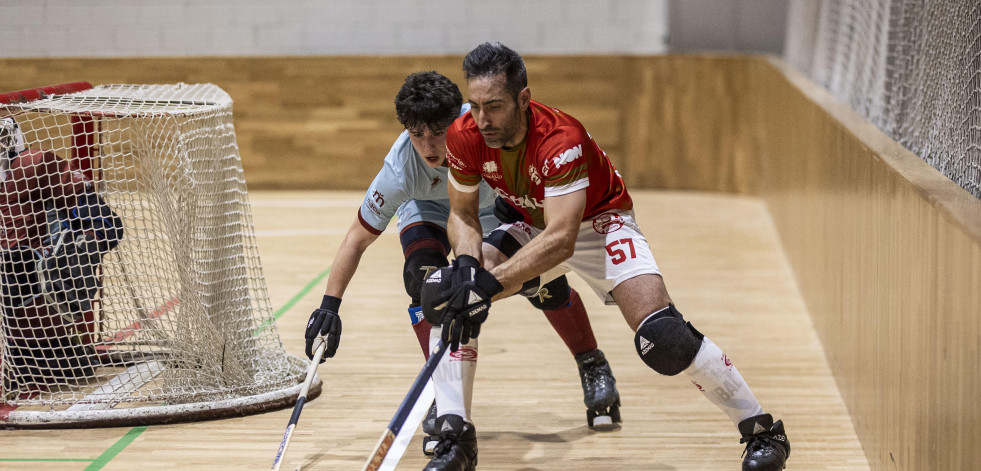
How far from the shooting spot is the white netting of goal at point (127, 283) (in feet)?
12.7

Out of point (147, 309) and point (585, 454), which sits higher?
point (147, 309)

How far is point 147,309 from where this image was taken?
4.12 metres

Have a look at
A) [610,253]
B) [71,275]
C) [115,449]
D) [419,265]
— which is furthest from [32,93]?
[610,253]

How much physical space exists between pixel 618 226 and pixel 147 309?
6.62 feet

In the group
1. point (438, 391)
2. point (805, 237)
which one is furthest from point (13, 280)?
point (805, 237)

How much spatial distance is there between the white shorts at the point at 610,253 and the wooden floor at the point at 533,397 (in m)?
0.66

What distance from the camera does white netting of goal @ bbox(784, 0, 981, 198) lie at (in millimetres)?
2973

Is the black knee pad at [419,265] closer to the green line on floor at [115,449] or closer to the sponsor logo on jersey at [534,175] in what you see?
the sponsor logo on jersey at [534,175]

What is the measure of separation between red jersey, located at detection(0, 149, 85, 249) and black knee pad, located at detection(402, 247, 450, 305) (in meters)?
1.41

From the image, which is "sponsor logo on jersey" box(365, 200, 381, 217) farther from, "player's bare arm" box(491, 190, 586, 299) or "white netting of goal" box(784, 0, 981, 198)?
"white netting of goal" box(784, 0, 981, 198)

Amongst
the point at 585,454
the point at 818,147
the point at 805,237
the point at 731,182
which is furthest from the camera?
the point at 731,182

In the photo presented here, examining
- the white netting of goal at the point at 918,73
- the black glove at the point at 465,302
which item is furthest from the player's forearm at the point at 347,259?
the white netting of goal at the point at 918,73

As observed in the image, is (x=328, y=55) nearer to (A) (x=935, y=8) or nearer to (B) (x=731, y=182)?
(B) (x=731, y=182)

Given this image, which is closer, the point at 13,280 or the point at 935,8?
the point at 935,8
